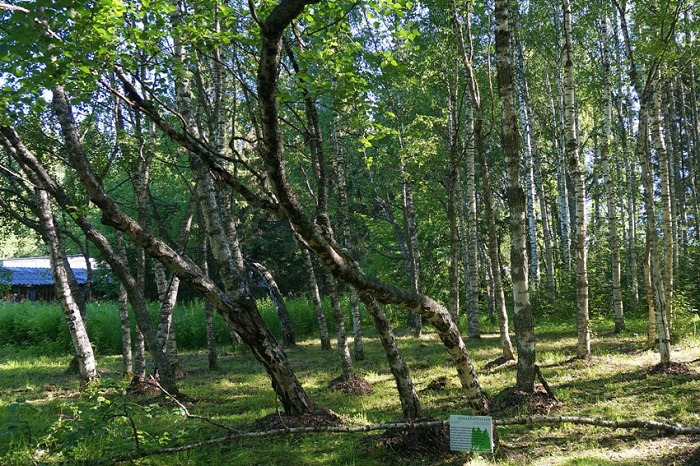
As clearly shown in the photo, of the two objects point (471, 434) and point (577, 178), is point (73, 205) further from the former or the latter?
point (577, 178)

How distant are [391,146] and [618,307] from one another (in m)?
9.77

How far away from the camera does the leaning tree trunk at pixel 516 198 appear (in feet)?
22.2

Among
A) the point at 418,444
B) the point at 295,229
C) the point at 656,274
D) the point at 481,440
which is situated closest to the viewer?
the point at 295,229

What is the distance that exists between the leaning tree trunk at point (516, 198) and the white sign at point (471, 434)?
2899 mm

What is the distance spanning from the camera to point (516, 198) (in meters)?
6.84

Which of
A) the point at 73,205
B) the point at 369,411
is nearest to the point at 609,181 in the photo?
the point at 369,411

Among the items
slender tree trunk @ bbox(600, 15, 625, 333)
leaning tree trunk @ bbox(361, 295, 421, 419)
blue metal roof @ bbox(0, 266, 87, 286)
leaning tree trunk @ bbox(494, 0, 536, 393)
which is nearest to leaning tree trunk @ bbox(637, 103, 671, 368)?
slender tree trunk @ bbox(600, 15, 625, 333)

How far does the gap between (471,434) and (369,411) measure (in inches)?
139

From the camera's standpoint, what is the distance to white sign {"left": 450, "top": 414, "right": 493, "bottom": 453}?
4078mm

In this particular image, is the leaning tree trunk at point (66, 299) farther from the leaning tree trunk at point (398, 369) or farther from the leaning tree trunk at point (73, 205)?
the leaning tree trunk at point (398, 369)

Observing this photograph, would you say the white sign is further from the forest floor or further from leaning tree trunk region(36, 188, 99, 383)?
leaning tree trunk region(36, 188, 99, 383)

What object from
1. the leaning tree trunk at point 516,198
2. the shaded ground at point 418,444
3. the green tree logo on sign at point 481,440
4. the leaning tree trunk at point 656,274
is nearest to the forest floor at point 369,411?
the shaded ground at point 418,444

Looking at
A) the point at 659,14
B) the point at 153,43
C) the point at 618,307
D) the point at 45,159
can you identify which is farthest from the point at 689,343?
the point at 45,159

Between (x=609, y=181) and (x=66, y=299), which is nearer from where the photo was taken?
(x=66, y=299)
